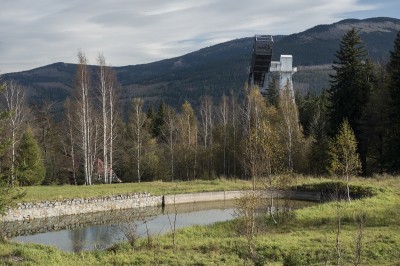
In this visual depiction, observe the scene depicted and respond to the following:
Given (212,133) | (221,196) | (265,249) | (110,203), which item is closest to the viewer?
(265,249)

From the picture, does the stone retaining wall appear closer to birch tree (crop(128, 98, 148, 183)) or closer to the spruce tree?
birch tree (crop(128, 98, 148, 183))

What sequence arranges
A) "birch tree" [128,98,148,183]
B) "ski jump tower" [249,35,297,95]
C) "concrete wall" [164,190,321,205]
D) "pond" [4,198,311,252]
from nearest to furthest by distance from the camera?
"pond" [4,198,311,252] → "concrete wall" [164,190,321,205] → "birch tree" [128,98,148,183] → "ski jump tower" [249,35,297,95]

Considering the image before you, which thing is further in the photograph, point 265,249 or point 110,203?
point 110,203

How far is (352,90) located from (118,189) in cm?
2340

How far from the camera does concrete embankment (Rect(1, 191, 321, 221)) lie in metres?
28.1

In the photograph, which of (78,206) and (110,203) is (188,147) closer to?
(110,203)

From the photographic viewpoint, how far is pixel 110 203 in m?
32.5

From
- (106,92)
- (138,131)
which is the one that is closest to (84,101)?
(106,92)

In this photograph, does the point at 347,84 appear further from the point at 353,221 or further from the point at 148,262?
the point at 148,262

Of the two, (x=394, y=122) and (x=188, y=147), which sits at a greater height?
(x=394, y=122)

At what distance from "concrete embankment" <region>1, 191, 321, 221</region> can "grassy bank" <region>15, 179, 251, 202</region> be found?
0.67 meters

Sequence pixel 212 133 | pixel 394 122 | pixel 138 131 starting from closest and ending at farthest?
pixel 394 122 < pixel 138 131 < pixel 212 133

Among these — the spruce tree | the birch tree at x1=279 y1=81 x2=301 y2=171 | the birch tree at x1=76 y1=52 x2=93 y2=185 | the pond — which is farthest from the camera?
the birch tree at x1=279 y1=81 x2=301 y2=171

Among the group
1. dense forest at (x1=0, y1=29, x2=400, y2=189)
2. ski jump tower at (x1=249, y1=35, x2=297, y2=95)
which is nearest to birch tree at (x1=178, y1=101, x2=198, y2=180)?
dense forest at (x1=0, y1=29, x2=400, y2=189)
